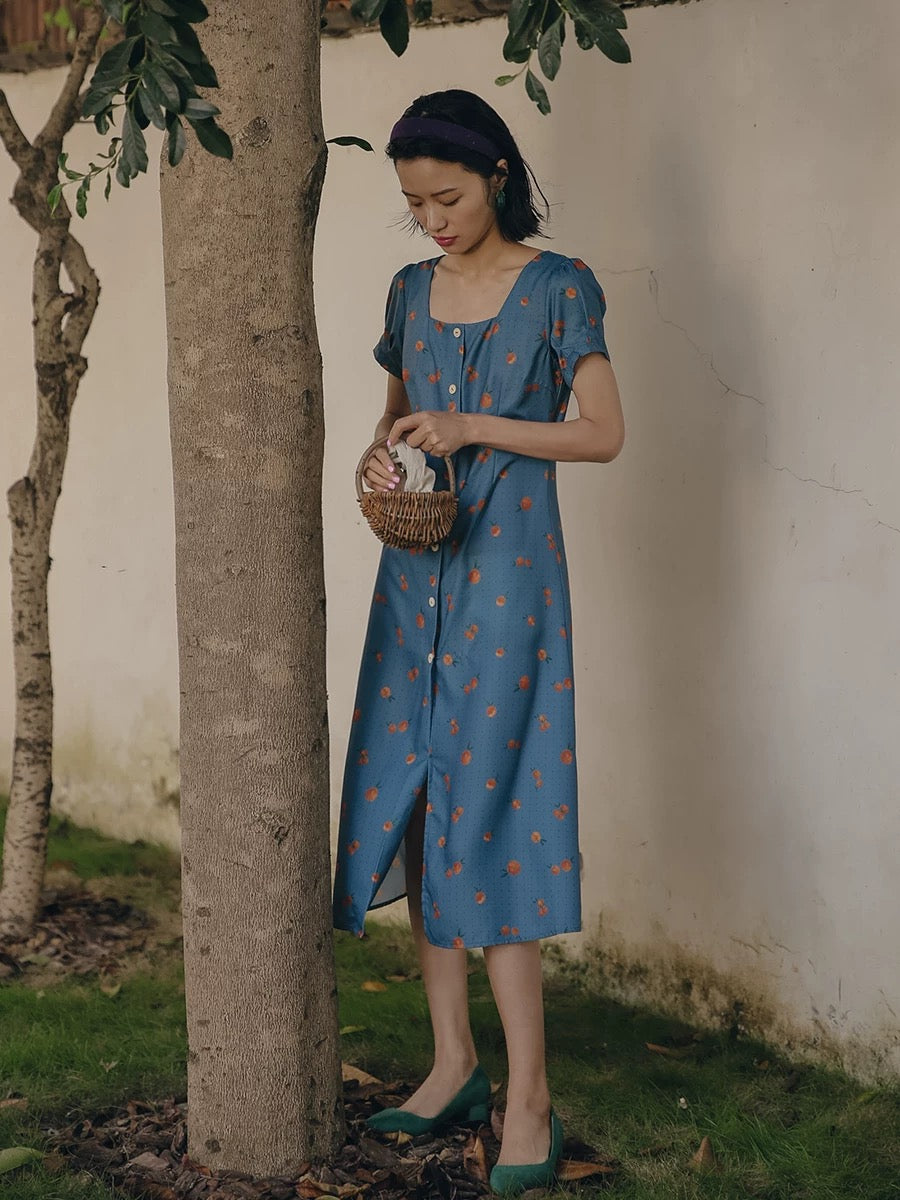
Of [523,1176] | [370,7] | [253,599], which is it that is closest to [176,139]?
[370,7]

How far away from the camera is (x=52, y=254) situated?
4000 millimetres

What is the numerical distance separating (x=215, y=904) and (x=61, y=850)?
2.34m

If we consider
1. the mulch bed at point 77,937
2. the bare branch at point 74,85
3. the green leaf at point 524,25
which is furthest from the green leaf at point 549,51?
the mulch bed at point 77,937

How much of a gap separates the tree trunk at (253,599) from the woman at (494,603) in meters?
0.19

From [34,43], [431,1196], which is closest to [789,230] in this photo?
[431,1196]

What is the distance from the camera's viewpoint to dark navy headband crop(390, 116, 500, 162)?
107 inches

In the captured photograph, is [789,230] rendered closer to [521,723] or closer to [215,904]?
[521,723]

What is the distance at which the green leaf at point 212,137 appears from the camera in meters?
1.91

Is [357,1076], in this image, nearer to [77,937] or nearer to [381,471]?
[77,937]

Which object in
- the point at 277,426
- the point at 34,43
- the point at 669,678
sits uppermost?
the point at 34,43

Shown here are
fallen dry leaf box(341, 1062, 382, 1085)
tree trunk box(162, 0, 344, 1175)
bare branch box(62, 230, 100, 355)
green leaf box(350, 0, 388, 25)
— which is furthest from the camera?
bare branch box(62, 230, 100, 355)

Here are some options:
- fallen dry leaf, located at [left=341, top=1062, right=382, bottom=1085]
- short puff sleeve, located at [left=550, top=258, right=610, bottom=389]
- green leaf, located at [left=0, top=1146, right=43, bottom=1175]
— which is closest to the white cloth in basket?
short puff sleeve, located at [left=550, top=258, right=610, bottom=389]

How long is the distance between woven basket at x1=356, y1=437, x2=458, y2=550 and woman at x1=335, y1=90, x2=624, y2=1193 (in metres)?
0.07

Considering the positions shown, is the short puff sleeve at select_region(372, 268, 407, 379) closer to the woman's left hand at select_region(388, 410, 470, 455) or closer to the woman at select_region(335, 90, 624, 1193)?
the woman at select_region(335, 90, 624, 1193)
